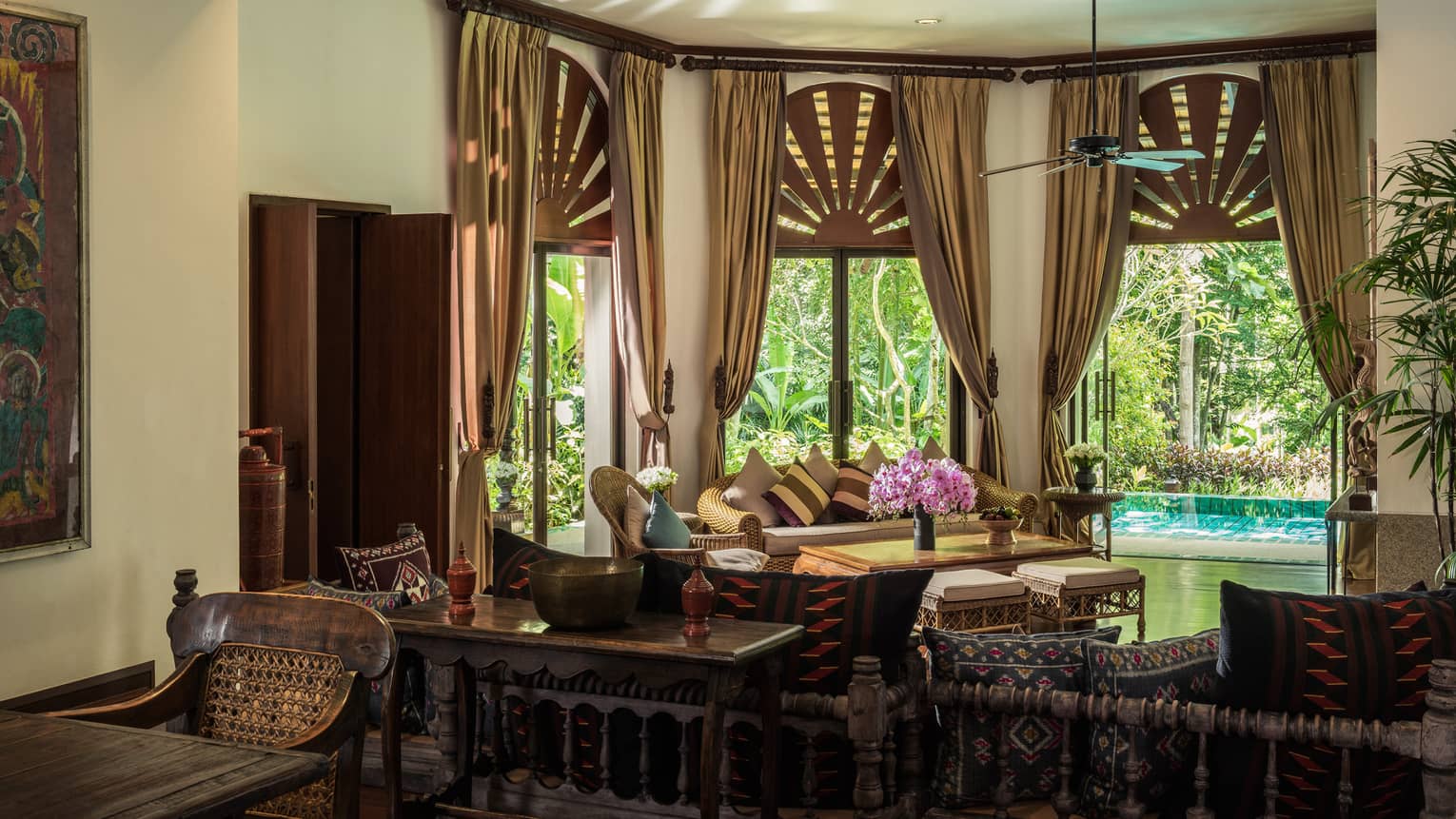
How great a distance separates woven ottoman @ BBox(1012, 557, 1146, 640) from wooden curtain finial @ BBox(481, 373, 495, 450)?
290 centimetres

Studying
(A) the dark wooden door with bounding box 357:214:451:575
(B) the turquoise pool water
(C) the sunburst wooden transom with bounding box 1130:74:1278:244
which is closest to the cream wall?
(A) the dark wooden door with bounding box 357:214:451:575

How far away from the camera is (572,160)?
8.26 m

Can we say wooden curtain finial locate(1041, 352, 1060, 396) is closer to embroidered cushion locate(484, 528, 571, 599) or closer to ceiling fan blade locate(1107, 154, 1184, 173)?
ceiling fan blade locate(1107, 154, 1184, 173)

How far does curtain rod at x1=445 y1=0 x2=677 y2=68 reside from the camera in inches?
280

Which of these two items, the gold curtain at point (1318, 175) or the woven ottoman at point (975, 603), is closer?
the woven ottoman at point (975, 603)

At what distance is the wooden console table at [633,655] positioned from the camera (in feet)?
10.0

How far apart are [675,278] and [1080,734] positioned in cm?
605

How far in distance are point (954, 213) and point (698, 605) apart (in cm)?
660

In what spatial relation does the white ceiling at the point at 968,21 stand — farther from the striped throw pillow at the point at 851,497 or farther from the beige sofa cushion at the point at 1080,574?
the beige sofa cushion at the point at 1080,574

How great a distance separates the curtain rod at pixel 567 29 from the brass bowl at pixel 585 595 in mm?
4635

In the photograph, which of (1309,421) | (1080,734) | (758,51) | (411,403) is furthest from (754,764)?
(1309,421)

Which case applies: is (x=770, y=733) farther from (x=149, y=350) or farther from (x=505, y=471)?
(x=505, y=471)

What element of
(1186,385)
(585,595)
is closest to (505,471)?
(585,595)

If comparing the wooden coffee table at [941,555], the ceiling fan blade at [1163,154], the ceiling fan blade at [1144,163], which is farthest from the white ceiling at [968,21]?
the wooden coffee table at [941,555]
